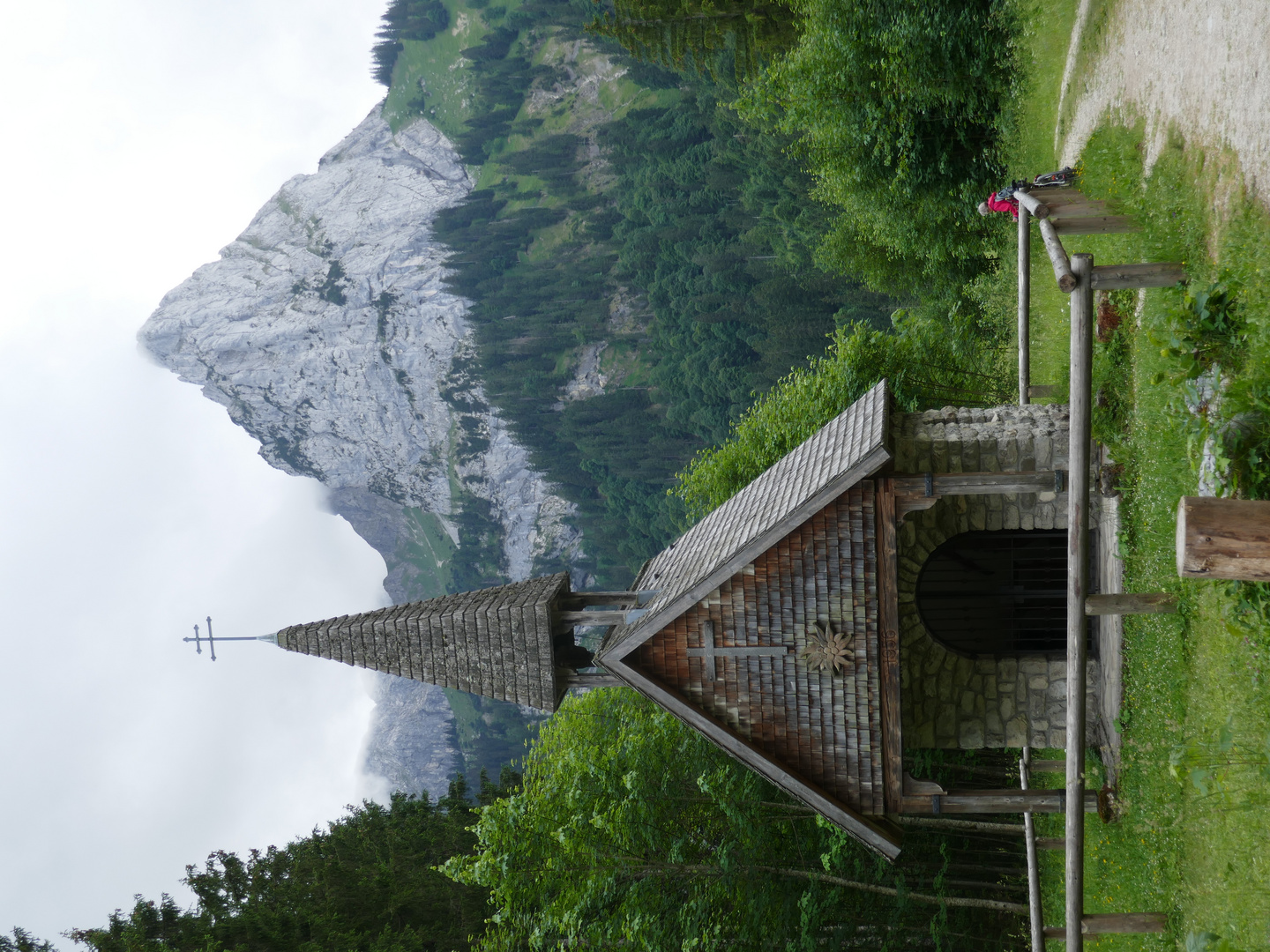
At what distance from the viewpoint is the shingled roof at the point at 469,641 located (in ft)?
35.7

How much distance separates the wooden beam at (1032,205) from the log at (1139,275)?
198 cm

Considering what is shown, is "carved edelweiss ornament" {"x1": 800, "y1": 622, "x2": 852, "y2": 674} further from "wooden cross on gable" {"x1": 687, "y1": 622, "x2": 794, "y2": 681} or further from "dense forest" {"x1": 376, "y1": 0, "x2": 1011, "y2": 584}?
"dense forest" {"x1": 376, "y1": 0, "x2": 1011, "y2": 584}

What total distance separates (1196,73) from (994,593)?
785 cm

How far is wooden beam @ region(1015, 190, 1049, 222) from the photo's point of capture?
11.2 meters

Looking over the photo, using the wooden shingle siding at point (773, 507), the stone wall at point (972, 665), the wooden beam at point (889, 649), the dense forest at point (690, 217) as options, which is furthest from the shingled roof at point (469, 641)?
the dense forest at point (690, 217)

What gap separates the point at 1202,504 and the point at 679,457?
247ft

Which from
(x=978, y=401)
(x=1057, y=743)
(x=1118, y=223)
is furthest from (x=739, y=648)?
(x=978, y=401)

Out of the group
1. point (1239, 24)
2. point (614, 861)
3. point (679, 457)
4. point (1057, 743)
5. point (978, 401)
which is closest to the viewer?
point (1239, 24)

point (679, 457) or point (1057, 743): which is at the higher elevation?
point (679, 457)

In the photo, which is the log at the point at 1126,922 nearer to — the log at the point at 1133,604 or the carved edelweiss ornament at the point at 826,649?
the log at the point at 1133,604

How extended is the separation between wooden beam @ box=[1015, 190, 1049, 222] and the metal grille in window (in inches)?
199

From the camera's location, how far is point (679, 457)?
82.0m

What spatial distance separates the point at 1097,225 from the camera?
10.8m

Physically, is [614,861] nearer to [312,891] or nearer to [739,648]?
[312,891]
